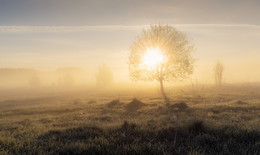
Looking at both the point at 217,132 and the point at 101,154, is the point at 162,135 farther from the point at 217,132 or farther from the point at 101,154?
the point at 101,154

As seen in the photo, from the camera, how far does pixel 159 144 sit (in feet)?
14.5

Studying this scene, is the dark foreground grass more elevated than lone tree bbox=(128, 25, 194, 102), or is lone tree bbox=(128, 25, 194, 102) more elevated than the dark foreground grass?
lone tree bbox=(128, 25, 194, 102)

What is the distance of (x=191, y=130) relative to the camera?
568 centimetres

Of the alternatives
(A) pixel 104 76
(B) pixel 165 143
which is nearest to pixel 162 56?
(B) pixel 165 143

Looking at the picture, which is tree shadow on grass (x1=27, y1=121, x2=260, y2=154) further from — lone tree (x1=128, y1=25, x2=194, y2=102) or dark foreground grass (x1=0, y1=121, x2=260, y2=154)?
lone tree (x1=128, y1=25, x2=194, y2=102)

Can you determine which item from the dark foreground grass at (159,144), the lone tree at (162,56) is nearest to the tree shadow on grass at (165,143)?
the dark foreground grass at (159,144)

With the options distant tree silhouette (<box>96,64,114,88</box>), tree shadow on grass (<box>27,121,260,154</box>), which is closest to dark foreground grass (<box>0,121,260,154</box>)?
tree shadow on grass (<box>27,121,260,154</box>)

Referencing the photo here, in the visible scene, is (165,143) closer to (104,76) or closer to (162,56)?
(162,56)

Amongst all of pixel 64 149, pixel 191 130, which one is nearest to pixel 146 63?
pixel 191 130

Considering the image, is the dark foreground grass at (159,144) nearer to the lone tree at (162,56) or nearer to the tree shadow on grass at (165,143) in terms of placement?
the tree shadow on grass at (165,143)

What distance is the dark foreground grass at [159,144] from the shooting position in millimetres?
4070

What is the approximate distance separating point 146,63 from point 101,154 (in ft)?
80.9

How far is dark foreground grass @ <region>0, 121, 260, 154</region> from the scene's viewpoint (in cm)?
407

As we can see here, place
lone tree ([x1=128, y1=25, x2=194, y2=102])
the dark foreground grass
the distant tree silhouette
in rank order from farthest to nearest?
the distant tree silhouette, lone tree ([x1=128, y1=25, x2=194, y2=102]), the dark foreground grass
